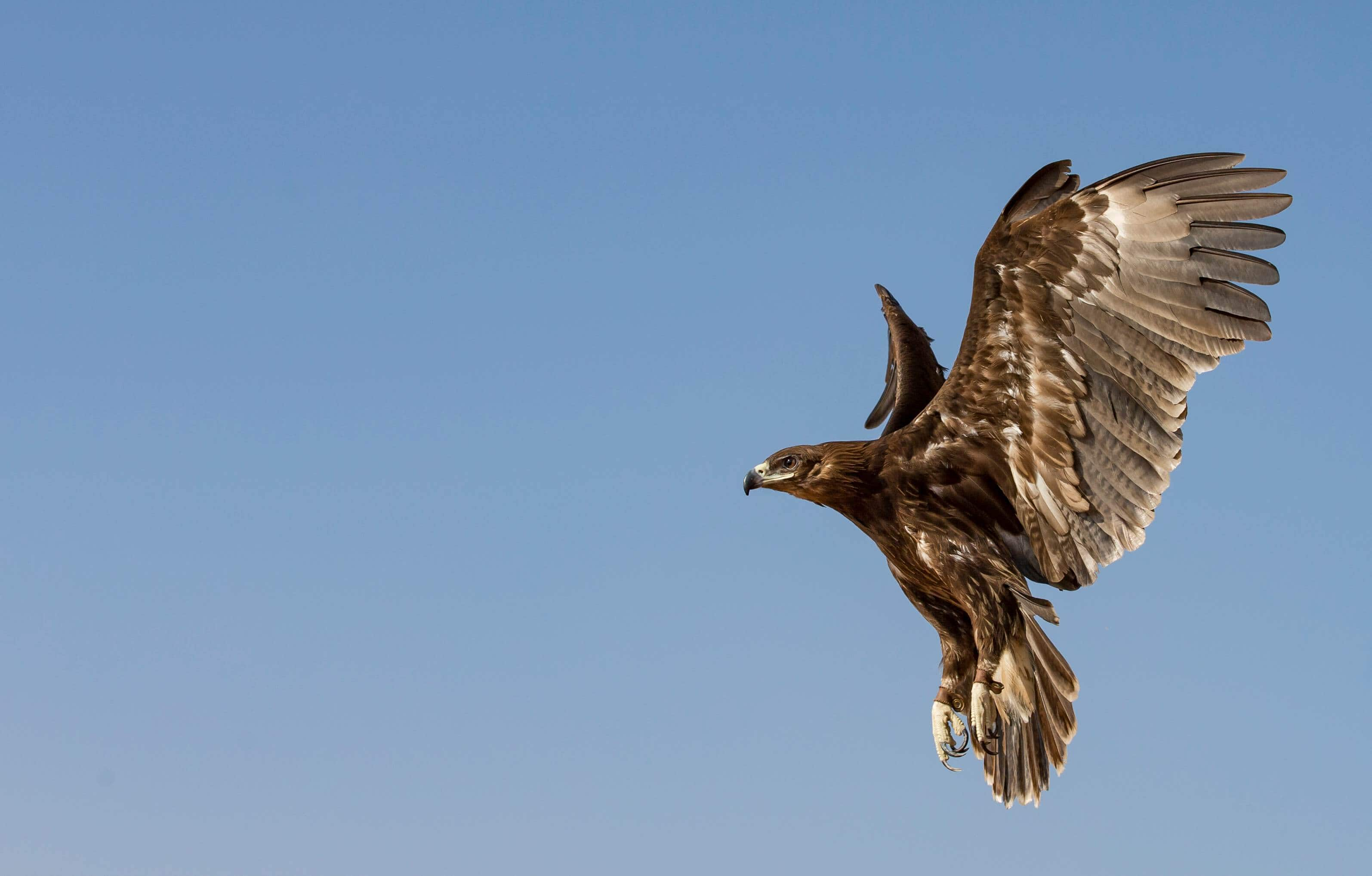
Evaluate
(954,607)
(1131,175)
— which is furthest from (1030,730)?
(1131,175)

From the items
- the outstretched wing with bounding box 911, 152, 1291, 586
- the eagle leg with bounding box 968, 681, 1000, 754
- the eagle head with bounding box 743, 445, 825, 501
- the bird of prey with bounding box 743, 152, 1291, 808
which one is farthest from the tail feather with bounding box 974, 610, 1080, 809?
the eagle head with bounding box 743, 445, 825, 501

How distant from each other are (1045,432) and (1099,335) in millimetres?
593

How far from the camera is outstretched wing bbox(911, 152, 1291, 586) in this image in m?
6.69

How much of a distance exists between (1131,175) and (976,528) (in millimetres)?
2061

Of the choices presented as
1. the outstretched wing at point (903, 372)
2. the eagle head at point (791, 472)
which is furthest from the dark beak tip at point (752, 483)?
the outstretched wing at point (903, 372)

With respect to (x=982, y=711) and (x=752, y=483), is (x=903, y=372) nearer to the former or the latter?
(x=752, y=483)

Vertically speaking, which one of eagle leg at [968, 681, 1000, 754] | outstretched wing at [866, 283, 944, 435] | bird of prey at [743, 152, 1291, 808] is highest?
outstretched wing at [866, 283, 944, 435]

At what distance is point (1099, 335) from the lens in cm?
695

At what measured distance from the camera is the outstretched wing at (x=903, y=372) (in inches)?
352

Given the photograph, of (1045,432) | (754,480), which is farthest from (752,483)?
(1045,432)

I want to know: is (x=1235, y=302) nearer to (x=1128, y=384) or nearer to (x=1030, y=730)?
(x=1128, y=384)

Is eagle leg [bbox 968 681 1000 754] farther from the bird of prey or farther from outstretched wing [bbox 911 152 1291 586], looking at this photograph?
outstretched wing [bbox 911 152 1291 586]

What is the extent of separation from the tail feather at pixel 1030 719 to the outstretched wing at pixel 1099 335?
518 millimetres

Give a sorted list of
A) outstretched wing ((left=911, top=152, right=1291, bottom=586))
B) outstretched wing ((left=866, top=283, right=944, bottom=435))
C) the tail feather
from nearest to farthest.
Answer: outstretched wing ((left=911, top=152, right=1291, bottom=586)) < the tail feather < outstretched wing ((left=866, top=283, right=944, bottom=435))
